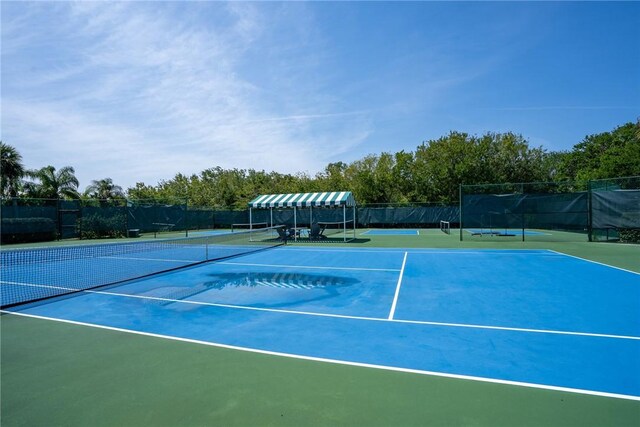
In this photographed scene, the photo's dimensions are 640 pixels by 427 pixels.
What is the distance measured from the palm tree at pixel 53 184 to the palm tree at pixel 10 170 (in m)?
0.74

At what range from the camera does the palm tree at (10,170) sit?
30122 millimetres

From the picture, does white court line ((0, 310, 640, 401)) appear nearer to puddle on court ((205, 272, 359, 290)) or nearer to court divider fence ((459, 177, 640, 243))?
puddle on court ((205, 272, 359, 290))

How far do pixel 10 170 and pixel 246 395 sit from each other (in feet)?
125

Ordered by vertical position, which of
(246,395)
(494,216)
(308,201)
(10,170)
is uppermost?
(10,170)

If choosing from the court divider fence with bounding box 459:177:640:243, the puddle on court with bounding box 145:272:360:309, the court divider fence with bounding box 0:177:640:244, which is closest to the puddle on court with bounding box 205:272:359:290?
the puddle on court with bounding box 145:272:360:309

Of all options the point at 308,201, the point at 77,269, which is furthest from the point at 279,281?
the point at 308,201

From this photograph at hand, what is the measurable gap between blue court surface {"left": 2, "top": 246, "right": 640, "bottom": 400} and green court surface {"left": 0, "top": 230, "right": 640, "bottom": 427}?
0.34 meters

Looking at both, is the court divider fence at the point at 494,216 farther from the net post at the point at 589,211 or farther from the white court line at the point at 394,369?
the white court line at the point at 394,369

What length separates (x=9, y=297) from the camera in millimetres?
7477

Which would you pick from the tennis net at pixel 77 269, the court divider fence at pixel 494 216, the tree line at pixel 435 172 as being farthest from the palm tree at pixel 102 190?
the tennis net at pixel 77 269

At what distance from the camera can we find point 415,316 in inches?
231

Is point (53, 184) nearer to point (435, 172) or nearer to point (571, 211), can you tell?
point (435, 172)

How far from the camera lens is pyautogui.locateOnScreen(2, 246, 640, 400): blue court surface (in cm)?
407

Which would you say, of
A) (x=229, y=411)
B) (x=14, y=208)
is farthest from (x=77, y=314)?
(x=14, y=208)
